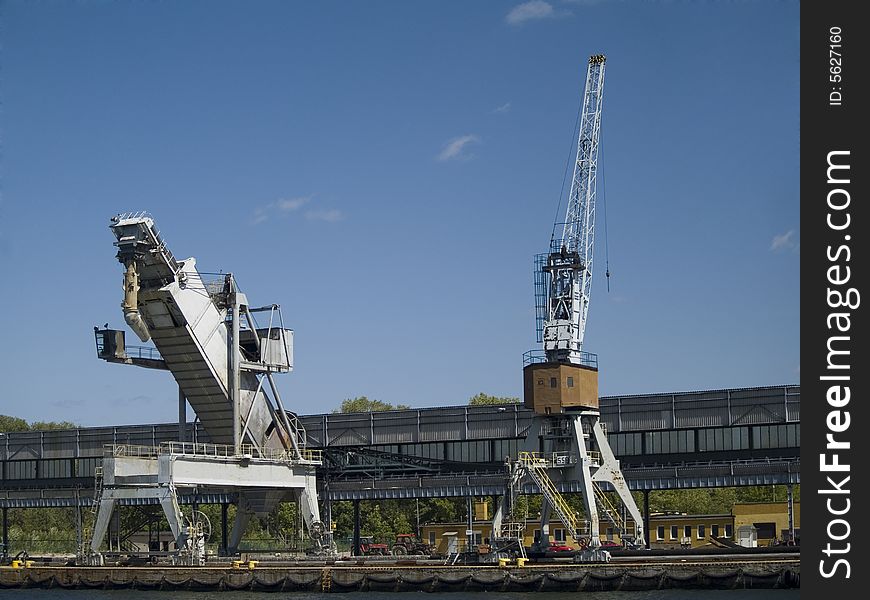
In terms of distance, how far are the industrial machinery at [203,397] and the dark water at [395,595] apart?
3.41 metres

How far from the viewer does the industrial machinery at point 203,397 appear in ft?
197

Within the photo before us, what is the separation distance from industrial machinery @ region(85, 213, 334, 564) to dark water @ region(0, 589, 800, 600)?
3407mm

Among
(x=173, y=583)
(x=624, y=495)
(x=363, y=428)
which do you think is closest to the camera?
(x=173, y=583)

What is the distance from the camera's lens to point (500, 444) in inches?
3406

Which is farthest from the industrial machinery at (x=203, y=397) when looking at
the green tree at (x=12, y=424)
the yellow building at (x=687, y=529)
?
the green tree at (x=12, y=424)

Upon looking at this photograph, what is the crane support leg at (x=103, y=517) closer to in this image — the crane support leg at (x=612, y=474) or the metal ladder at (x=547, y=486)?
the metal ladder at (x=547, y=486)

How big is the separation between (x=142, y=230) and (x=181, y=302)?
3985 mm

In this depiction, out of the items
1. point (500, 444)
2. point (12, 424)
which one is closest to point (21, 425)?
point (12, 424)

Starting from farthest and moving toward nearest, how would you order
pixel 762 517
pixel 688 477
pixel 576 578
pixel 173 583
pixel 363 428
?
pixel 363 428 → pixel 762 517 → pixel 688 477 → pixel 173 583 → pixel 576 578

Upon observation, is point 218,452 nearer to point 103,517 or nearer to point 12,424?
point 103,517

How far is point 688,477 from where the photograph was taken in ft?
228

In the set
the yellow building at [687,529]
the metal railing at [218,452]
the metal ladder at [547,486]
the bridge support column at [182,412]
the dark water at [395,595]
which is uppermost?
the bridge support column at [182,412]
